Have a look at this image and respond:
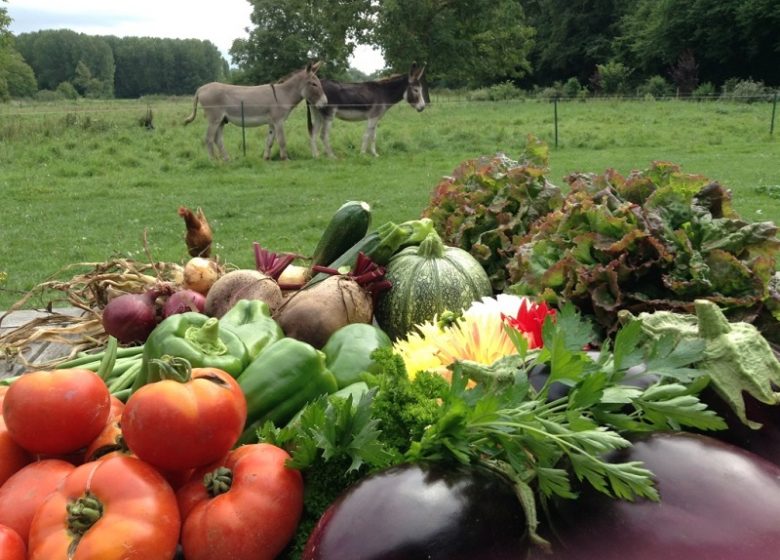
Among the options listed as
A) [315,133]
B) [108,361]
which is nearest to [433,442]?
[108,361]

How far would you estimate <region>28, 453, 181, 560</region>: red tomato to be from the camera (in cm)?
130

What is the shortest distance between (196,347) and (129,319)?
1.07 m

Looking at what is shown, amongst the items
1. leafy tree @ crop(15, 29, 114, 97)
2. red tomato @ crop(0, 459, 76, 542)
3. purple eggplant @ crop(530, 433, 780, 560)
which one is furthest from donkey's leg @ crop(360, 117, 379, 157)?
leafy tree @ crop(15, 29, 114, 97)

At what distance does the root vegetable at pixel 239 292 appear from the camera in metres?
2.93

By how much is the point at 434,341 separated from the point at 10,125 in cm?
2073

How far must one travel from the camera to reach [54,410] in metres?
1.58

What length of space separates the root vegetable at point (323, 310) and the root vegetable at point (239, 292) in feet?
0.30

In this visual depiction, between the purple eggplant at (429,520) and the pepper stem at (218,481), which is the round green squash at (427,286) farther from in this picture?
the purple eggplant at (429,520)

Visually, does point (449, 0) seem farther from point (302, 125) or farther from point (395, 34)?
point (302, 125)

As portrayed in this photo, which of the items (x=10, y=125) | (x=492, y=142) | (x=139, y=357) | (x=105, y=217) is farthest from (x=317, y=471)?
(x=10, y=125)

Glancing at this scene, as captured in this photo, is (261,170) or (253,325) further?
(261,170)

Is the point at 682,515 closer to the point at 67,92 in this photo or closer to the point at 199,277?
the point at 199,277

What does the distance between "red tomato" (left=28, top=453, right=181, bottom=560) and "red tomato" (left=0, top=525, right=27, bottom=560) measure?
18 mm

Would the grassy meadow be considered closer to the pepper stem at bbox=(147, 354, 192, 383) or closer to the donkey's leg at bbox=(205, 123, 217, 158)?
the donkey's leg at bbox=(205, 123, 217, 158)
